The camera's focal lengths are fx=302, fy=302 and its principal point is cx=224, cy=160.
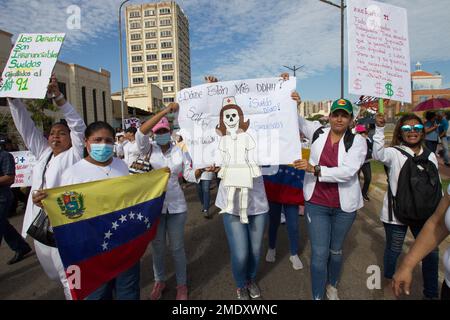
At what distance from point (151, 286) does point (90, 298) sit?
1.13 m

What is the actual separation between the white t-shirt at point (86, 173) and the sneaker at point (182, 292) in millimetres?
1414

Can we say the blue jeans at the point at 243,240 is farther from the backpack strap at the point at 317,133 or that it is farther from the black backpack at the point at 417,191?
the black backpack at the point at 417,191

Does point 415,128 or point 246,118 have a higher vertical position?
point 246,118

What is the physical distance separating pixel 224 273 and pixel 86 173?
213 cm

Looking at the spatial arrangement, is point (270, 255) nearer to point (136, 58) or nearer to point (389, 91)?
point (389, 91)

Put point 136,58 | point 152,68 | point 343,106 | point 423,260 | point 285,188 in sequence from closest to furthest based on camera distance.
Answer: point 343,106 < point 423,260 < point 285,188 < point 152,68 < point 136,58

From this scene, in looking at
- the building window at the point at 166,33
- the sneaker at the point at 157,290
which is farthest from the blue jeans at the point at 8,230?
the building window at the point at 166,33

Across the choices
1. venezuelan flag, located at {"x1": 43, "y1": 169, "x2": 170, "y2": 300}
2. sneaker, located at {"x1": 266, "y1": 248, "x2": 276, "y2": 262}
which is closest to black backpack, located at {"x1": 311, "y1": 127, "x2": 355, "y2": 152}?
venezuelan flag, located at {"x1": 43, "y1": 169, "x2": 170, "y2": 300}

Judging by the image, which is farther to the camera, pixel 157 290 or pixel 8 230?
pixel 8 230

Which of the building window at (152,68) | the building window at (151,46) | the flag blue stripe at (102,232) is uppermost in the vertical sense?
the building window at (151,46)

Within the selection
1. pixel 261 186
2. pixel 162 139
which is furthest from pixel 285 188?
pixel 162 139

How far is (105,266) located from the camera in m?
2.33

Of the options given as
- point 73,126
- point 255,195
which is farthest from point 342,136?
point 73,126

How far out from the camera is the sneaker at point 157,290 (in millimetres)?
3129
